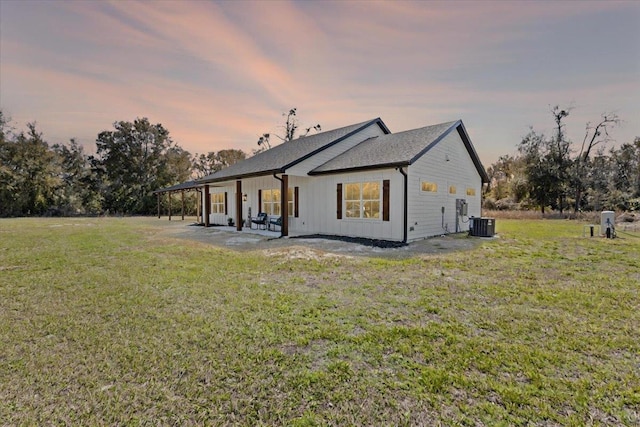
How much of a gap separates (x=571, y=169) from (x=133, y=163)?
45.4m

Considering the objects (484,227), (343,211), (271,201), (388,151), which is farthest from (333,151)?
(484,227)

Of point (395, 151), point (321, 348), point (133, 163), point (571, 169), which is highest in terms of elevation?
point (133, 163)

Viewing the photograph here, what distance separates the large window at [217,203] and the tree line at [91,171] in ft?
40.2

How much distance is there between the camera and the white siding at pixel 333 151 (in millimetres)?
11773

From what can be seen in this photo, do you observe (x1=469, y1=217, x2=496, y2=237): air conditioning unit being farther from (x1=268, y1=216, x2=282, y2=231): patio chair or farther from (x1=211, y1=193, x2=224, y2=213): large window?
(x1=211, y1=193, x2=224, y2=213): large window

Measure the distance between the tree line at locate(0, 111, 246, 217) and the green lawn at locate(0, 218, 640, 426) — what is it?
27481 millimetres

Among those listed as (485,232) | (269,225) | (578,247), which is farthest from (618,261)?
(269,225)

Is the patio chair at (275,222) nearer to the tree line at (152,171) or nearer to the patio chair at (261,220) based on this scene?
the patio chair at (261,220)

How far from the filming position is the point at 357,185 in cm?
1076

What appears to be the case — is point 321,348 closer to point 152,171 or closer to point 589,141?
point 589,141

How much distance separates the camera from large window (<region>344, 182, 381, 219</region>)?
33.7 ft

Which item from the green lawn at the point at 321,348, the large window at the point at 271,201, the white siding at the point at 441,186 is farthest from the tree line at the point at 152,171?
the green lawn at the point at 321,348

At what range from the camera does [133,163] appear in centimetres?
3425

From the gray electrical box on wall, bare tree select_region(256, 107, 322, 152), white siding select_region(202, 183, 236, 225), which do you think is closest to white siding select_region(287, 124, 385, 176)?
the gray electrical box on wall
